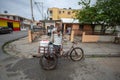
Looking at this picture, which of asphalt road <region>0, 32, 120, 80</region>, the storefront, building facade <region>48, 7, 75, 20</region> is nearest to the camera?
asphalt road <region>0, 32, 120, 80</region>

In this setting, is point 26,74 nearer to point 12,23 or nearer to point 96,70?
point 96,70

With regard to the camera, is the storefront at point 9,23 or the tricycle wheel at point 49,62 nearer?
the tricycle wheel at point 49,62

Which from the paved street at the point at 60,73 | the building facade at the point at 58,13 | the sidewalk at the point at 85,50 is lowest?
the paved street at the point at 60,73

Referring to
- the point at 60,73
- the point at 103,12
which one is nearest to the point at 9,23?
the point at 103,12

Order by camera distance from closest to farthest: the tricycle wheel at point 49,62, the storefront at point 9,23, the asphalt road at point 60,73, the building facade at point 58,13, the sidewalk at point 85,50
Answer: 1. the asphalt road at point 60,73
2. the tricycle wheel at point 49,62
3. the sidewalk at point 85,50
4. the storefront at point 9,23
5. the building facade at point 58,13

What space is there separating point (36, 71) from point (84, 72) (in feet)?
6.45

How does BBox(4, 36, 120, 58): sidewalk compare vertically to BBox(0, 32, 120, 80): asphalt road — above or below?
above

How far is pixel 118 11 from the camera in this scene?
34.6 ft

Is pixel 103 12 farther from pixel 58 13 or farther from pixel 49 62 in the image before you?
pixel 58 13

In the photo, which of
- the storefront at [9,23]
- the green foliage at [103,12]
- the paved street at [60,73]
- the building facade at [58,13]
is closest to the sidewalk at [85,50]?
the paved street at [60,73]

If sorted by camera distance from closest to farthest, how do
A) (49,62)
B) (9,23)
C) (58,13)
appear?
(49,62), (9,23), (58,13)

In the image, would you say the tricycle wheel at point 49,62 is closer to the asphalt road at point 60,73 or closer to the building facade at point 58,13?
the asphalt road at point 60,73

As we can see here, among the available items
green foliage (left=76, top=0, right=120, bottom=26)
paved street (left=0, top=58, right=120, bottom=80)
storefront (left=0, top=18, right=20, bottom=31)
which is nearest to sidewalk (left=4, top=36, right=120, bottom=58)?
paved street (left=0, top=58, right=120, bottom=80)

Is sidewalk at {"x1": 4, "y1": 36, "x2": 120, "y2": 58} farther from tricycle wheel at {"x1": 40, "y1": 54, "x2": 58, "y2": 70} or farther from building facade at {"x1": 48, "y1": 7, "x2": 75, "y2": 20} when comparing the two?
building facade at {"x1": 48, "y1": 7, "x2": 75, "y2": 20}
